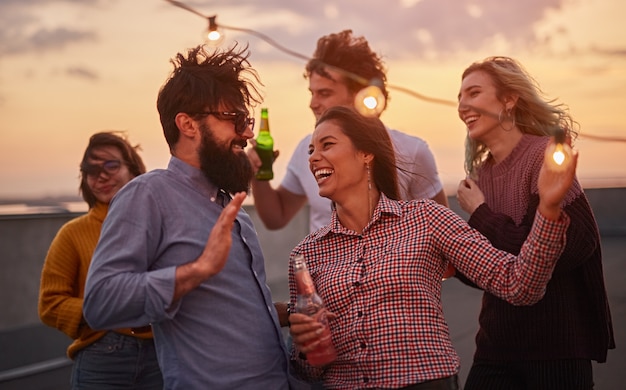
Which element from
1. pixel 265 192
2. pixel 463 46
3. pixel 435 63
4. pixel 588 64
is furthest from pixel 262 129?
pixel 588 64

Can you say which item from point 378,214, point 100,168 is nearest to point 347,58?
point 100,168

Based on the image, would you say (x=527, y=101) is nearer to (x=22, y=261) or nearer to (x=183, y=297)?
(x=183, y=297)

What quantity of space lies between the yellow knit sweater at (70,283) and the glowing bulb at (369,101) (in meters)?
1.39

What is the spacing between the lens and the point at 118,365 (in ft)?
11.1

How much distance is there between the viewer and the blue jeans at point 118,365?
3.38m

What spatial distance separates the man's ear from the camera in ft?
8.41

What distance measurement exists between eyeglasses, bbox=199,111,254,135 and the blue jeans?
4.30 feet

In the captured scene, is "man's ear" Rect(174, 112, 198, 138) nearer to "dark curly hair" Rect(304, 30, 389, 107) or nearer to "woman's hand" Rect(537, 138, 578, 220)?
"woman's hand" Rect(537, 138, 578, 220)

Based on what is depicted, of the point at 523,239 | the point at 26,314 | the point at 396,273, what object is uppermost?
the point at 523,239

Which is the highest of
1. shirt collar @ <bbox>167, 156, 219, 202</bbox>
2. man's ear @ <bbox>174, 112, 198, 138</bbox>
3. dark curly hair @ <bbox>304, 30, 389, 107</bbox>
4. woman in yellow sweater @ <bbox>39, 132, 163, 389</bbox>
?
dark curly hair @ <bbox>304, 30, 389, 107</bbox>

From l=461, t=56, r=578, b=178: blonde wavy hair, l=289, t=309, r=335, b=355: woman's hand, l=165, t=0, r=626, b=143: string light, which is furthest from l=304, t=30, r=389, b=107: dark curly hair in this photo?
l=289, t=309, r=335, b=355: woman's hand

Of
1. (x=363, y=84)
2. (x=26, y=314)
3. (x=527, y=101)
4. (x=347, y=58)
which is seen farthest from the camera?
(x=26, y=314)

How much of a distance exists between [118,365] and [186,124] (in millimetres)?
1370

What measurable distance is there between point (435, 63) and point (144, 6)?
102 inches
